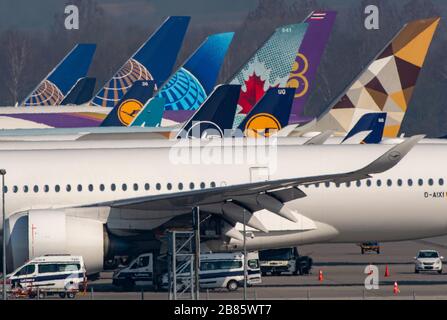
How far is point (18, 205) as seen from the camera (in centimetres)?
3859

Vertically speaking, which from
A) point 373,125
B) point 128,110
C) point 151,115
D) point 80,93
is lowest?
point 373,125

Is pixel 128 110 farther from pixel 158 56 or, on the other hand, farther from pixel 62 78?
pixel 62 78

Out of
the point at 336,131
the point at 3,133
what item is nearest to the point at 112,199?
the point at 3,133

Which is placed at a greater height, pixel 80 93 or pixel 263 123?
pixel 80 93

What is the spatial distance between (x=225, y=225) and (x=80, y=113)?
37116 millimetres

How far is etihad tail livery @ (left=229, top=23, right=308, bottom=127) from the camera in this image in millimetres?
66438

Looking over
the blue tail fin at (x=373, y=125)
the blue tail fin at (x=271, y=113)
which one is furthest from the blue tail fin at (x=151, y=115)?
the blue tail fin at (x=373, y=125)

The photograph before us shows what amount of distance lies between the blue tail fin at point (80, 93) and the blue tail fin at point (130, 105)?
3119 centimetres

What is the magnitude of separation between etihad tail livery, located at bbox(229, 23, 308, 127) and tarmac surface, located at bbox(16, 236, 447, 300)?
13.7 m

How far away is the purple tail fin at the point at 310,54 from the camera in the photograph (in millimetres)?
76500

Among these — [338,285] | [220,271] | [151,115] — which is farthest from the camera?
[151,115]

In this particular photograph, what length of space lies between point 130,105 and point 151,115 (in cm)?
830

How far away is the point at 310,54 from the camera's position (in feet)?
256

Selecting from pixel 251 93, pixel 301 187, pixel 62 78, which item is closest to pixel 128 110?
pixel 251 93
